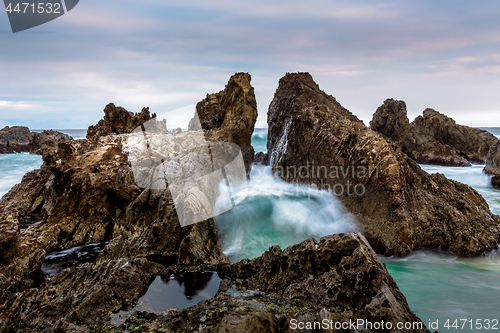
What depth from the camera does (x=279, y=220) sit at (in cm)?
962

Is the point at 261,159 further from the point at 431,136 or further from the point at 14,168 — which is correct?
the point at 14,168

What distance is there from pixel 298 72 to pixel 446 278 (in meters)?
10.7

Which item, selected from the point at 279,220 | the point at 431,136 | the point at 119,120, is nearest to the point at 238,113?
the point at 279,220

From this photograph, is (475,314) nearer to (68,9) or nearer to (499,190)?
(68,9)

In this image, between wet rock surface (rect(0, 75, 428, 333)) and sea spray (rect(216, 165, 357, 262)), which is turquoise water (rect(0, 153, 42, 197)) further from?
sea spray (rect(216, 165, 357, 262))

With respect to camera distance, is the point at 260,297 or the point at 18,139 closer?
the point at 260,297

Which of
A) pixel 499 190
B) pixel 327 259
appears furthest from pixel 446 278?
pixel 499 190

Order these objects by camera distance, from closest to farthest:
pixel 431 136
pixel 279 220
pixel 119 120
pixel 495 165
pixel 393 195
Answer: pixel 393 195
pixel 279 220
pixel 495 165
pixel 119 120
pixel 431 136

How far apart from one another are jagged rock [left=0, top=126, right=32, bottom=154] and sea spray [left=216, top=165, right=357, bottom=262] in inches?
1341

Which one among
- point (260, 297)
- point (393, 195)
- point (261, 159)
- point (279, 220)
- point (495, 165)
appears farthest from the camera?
point (261, 159)

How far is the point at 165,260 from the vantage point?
5234 millimetres

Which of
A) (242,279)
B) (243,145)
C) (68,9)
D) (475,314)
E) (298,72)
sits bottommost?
(475,314)

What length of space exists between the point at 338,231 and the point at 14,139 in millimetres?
41374

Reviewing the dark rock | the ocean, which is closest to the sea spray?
the ocean
